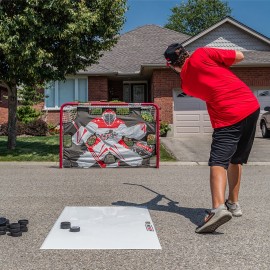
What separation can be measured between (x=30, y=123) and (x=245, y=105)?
720 inches

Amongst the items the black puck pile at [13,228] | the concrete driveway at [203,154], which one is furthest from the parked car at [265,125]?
the black puck pile at [13,228]

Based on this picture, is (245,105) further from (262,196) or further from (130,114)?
(130,114)

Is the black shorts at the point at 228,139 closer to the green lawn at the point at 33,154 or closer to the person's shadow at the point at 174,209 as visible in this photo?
the person's shadow at the point at 174,209

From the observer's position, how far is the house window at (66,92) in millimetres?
24734

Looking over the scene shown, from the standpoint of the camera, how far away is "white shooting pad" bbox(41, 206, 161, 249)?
408 centimetres

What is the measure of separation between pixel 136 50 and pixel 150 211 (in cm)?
2330

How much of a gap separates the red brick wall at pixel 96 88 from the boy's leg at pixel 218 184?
809 inches

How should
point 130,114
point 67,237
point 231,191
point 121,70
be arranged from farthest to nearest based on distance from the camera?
point 121,70
point 130,114
point 231,191
point 67,237

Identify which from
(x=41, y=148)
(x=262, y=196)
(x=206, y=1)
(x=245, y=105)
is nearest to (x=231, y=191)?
(x=245, y=105)

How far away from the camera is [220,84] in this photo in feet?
15.5

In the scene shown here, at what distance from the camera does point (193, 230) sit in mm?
4664

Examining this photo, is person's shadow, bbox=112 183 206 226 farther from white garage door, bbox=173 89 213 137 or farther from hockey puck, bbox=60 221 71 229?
white garage door, bbox=173 89 213 137

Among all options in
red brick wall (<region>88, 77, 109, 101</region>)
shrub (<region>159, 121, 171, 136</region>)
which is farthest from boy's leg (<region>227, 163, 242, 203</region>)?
red brick wall (<region>88, 77, 109, 101</region>)

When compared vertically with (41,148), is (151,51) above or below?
above
